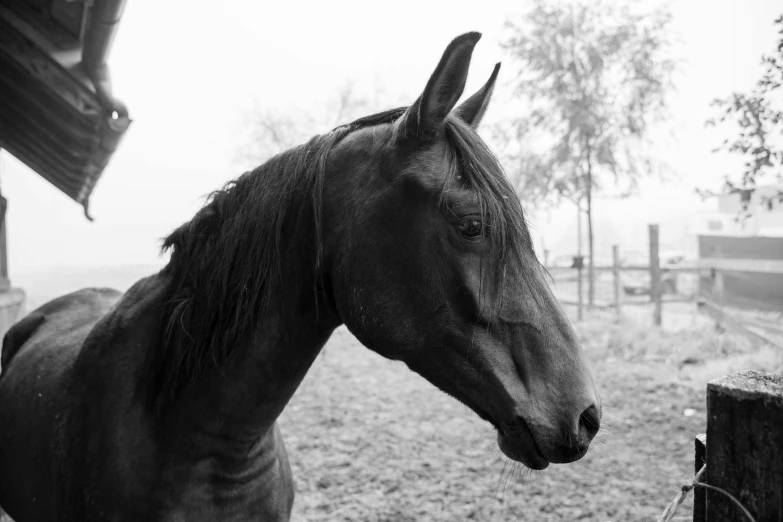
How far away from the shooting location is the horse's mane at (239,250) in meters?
1.45

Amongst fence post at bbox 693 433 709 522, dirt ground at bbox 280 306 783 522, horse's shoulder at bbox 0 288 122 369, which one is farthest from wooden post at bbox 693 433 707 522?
horse's shoulder at bbox 0 288 122 369

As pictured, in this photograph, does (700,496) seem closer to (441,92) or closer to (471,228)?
(471,228)

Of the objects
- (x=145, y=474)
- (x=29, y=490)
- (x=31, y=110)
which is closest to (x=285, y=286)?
(x=145, y=474)

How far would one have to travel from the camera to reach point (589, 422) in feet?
3.67

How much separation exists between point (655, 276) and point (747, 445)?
9.23 m

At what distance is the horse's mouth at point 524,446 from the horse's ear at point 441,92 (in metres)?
0.74

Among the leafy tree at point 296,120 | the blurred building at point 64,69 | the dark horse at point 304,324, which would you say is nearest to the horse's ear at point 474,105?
the dark horse at point 304,324

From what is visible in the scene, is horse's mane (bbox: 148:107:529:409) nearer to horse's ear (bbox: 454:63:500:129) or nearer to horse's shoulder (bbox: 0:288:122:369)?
horse's ear (bbox: 454:63:500:129)

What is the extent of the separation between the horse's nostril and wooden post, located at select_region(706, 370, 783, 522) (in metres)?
0.22

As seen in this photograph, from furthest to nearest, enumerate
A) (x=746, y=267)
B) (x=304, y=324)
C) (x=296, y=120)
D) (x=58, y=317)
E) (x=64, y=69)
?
(x=296, y=120), (x=746, y=267), (x=64, y=69), (x=58, y=317), (x=304, y=324)

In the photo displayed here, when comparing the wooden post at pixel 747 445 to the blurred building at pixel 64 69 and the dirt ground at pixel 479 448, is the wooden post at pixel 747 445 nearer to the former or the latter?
the dirt ground at pixel 479 448

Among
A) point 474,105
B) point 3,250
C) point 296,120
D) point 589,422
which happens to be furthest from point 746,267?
point 296,120

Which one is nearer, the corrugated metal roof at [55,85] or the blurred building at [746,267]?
the corrugated metal roof at [55,85]

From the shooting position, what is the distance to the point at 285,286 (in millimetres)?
1466
